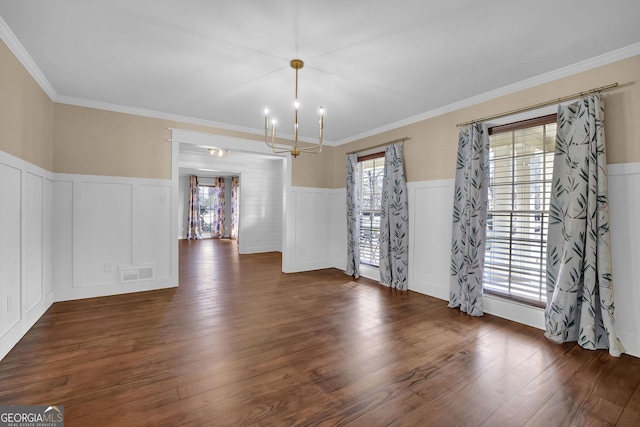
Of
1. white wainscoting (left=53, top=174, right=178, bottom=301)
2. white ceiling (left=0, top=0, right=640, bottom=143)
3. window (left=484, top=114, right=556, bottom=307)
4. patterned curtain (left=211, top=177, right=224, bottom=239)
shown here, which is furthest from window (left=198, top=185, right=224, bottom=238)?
window (left=484, top=114, right=556, bottom=307)

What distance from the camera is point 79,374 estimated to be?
6.83 feet

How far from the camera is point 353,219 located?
516cm

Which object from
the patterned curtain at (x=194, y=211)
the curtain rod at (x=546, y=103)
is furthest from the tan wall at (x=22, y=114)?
the patterned curtain at (x=194, y=211)

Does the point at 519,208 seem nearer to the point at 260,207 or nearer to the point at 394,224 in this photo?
the point at 394,224

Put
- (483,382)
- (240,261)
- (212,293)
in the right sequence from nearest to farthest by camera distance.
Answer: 1. (483,382)
2. (212,293)
3. (240,261)

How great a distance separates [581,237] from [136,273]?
5194mm

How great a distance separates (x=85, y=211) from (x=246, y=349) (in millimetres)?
3011

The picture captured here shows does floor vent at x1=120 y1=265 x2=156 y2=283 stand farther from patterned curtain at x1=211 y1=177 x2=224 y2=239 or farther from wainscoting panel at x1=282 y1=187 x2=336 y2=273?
patterned curtain at x1=211 y1=177 x2=224 y2=239

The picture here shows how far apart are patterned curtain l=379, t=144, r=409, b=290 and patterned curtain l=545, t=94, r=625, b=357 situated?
1.80m

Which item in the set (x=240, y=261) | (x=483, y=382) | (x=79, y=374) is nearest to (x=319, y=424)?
(x=483, y=382)

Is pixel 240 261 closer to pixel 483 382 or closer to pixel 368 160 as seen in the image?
pixel 368 160

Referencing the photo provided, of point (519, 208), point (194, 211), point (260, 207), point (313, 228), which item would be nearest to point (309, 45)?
point (519, 208)

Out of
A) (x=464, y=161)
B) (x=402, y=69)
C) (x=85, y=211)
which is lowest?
(x=85, y=211)

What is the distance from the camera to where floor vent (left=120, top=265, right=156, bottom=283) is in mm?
4023
